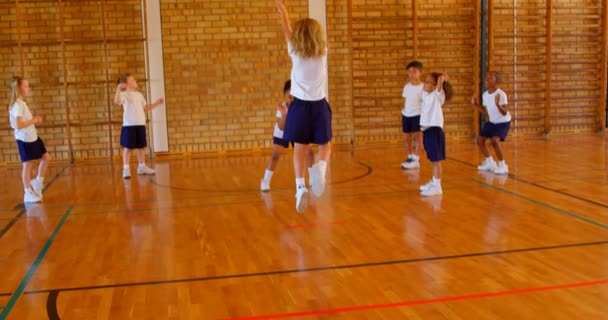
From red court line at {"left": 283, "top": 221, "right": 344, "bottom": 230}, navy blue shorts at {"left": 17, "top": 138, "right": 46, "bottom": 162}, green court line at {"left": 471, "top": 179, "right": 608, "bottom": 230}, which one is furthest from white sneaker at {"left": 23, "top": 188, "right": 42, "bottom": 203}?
green court line at {"left": 471, "top": 179, "right": 608, "bottom": 230}

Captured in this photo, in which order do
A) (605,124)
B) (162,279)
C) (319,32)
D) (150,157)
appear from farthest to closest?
(605,124) < (150,157) < (319,32) < (162,279)

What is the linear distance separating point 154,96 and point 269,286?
7.64 metres

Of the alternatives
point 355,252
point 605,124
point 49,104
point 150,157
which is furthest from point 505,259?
point 605,124

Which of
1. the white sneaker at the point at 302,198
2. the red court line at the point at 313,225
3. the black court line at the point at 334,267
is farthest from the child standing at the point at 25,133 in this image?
the white sneaker at the point at 302,198

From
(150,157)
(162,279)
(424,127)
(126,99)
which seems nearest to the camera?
(162,279)

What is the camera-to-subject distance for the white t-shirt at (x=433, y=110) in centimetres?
666

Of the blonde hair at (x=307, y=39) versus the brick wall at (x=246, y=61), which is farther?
the brick wall at (x=246, y=61)

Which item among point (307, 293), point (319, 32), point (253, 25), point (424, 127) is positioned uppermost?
point (253, 25)

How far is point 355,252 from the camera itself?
4637 mm

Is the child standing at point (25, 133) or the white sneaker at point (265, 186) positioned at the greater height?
the child standing at point (25, 133)

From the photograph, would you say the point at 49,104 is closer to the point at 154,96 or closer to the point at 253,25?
the point at 154,96

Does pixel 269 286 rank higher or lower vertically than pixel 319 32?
lower

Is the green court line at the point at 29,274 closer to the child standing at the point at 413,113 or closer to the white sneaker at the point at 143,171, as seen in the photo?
the white sneaker at the point at 143,171

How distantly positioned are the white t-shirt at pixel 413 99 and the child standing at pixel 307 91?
4.07 meters
